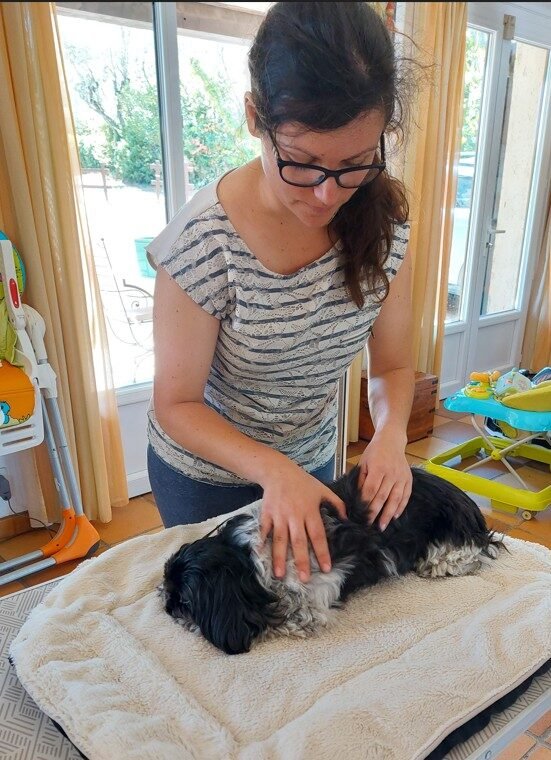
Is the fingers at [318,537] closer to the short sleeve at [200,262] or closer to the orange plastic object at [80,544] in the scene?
the short sleeve at [200,262]

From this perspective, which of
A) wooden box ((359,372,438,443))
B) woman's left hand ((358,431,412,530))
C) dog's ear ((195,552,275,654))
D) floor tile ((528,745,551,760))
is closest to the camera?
dog's ear ((195,552,275,654))

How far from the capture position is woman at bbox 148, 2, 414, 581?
2.40 feet

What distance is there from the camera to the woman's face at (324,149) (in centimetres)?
74

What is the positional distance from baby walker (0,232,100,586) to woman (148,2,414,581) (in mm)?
928

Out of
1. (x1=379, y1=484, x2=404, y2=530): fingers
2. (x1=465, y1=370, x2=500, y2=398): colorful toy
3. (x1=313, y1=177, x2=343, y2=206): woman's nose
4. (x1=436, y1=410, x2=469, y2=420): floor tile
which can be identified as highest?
(x1=313, y1=177, x2=343, y2=206): woman's nose

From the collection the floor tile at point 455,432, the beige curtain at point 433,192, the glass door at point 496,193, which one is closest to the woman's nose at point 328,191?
the beige curtain at point 433,192

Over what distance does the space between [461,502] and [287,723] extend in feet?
1.92

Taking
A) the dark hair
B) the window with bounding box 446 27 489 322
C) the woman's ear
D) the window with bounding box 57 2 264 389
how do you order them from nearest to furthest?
1. the dark hair
2. the woman's ear
3. the window with bounding box 57 2 264 389
4. the window with bounding box 446 27 489 322

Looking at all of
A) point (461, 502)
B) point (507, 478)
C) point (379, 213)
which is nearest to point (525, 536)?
point (507, 478)

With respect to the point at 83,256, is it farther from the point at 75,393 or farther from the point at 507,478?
the point at 507,478

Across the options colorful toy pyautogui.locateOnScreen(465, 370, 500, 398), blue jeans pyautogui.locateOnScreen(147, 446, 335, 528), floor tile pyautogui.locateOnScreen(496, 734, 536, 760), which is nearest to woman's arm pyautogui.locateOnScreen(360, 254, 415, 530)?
blue jeans pyautogui.locateOnScreen(147, 446, 335, 528)

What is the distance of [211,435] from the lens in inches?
37.6

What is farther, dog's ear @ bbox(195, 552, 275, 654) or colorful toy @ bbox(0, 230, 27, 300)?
colorful toy @ bbox(0, 230, 27, 300)

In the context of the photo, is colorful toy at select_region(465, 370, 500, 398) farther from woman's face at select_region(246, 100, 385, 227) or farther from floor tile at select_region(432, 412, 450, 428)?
woman's face at select_region(246, 100, 385, 227)
